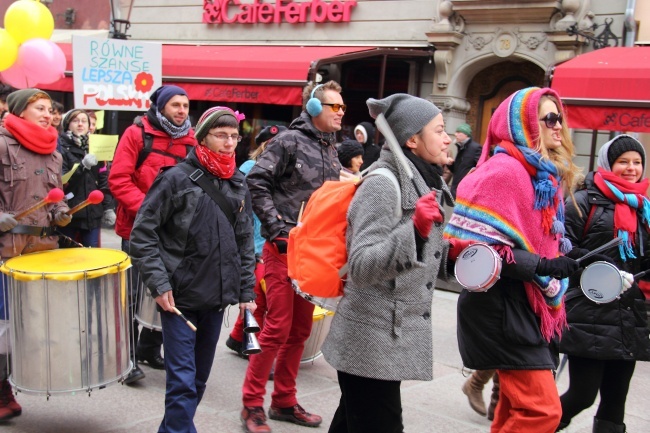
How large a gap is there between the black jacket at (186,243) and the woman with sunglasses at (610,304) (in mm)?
1722

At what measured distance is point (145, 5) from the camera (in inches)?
643

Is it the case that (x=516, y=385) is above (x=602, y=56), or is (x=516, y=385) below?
below

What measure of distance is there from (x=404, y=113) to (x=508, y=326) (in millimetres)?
989

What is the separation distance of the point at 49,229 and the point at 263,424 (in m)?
1.67

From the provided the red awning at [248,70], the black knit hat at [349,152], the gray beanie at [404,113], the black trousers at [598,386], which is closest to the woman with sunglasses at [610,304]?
the black trousers at [598,386]

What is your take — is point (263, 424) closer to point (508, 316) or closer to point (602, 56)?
point (508, 316)

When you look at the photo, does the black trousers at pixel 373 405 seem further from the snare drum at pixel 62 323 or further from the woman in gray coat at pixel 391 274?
the snare drum at pixel 62 323

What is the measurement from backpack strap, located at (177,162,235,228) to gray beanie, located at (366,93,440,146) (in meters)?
1.05

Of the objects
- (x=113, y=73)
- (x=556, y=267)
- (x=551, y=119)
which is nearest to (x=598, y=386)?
(x=556, y=267)

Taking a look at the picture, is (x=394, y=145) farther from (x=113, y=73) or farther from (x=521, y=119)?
(x=113, y=73)

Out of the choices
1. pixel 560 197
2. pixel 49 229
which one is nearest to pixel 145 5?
pixel 49 229

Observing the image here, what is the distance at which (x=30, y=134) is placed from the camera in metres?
4.37

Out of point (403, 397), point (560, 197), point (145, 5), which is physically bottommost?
point (403, 397)

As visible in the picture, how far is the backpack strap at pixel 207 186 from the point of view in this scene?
3.66m
